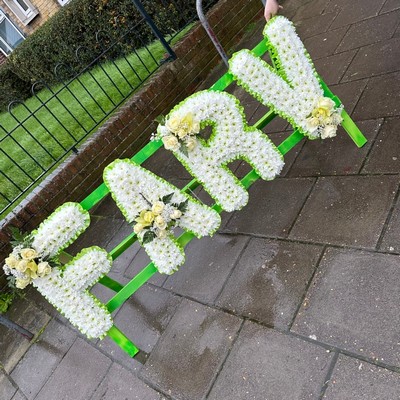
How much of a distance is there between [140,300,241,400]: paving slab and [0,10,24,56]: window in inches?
512

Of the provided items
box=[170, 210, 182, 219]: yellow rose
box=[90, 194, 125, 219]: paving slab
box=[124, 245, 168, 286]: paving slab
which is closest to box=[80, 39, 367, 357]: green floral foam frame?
box=[170, 210, 182, 219]: yellow rose

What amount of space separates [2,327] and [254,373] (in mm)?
2948

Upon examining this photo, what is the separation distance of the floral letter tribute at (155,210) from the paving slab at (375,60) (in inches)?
82.0

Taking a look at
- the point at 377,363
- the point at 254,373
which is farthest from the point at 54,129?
the point at 377,363

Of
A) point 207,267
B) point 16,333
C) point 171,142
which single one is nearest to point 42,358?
point 16,333

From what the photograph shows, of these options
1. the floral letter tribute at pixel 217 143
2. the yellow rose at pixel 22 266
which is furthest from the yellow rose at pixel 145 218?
the yellow rose at pixel 22 266

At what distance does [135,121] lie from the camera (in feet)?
16.3

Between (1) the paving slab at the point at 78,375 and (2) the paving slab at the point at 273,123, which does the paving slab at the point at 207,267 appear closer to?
(1) the paving slab at the point at 78,375

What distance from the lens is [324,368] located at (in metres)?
1.98

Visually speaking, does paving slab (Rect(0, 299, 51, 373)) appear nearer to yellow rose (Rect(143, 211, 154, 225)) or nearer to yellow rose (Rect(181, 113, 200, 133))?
yellow rose (Rect(143, 211, 154, 225))

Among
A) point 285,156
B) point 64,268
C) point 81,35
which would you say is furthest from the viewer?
point 81,35

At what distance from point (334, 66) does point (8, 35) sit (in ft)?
41.1

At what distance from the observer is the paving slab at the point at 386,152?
105 inches

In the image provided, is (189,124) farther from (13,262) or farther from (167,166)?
(167,166)
